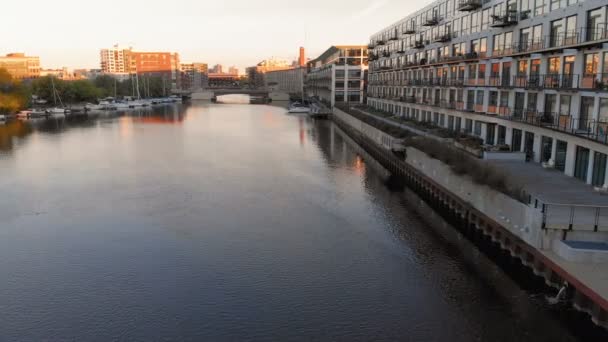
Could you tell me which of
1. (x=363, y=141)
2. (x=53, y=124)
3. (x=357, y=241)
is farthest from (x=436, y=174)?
(x=53, y=124)

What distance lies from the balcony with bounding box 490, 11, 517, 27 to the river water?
13233mm

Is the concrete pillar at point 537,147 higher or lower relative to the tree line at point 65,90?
lower

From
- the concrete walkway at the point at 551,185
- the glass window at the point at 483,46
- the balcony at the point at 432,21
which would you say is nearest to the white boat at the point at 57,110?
the balcony at the point at 432,21

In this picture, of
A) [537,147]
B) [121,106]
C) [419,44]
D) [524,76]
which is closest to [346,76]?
[419,44]

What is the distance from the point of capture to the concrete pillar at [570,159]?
2499 cm

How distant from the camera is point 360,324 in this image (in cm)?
1552

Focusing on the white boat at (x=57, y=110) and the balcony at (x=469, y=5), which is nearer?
the balcony at (x=469, y=5)

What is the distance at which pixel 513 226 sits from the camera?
19.2 m

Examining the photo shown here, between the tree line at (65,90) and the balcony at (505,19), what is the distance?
80.4 meters

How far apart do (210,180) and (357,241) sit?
15450mm

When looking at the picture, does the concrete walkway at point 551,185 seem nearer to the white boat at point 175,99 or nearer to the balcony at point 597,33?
the balcony at point 597,33

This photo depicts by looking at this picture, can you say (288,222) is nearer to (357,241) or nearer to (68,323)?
(357,241)

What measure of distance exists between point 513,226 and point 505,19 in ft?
61.8

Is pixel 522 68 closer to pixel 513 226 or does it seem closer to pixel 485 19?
pixel 485 19
